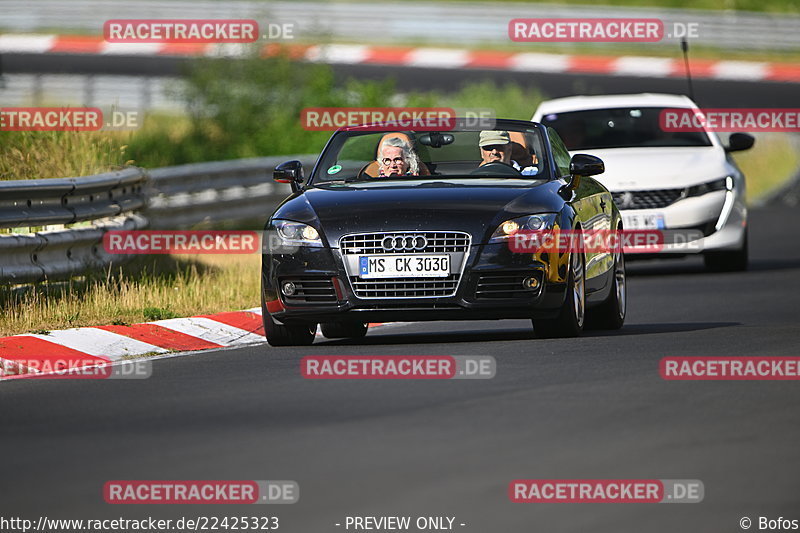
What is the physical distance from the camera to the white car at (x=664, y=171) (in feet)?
59.2

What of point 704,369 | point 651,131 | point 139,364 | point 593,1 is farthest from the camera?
point 593,1

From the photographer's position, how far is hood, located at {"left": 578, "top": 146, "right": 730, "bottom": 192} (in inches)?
710

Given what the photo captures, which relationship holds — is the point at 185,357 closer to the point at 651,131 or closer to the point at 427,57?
the point at 651,131

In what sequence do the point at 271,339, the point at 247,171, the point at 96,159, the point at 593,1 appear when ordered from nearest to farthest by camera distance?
the point at 271,339
the point at 96,159
the point at 247,171
the point at 593,1

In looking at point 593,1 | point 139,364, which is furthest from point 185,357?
point 593,1

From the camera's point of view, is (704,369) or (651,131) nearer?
(704,369)

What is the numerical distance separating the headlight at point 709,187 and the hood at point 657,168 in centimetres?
4

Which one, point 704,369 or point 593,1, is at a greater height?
point 593,1

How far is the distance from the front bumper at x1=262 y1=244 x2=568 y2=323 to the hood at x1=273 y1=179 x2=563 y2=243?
6.7 inches

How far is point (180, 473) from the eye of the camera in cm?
706

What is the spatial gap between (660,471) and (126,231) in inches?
383

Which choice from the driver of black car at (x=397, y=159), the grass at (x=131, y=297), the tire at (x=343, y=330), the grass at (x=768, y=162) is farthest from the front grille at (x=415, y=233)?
the grass at (x=768, y=162)

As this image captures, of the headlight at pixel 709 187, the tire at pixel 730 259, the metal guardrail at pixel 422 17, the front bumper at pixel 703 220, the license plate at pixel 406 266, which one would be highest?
the metal guardrail at pixel 422 17

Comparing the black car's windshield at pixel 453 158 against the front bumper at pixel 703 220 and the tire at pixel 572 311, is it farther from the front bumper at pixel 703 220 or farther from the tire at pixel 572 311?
the front bumper at pixel 703 220
